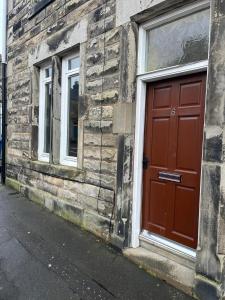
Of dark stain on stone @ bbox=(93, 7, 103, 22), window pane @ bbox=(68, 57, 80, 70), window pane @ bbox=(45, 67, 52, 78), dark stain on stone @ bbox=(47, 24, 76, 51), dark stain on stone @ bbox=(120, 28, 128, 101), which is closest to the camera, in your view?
dark stain on stone @ bbox=(120, 28, 128, 101)

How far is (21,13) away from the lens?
732 cm

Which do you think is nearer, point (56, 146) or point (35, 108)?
point (56, 146)

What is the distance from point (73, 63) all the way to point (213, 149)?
353cm

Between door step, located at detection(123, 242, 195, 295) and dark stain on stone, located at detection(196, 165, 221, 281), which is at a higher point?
dark stain on stone, located at detection(196, 165, 221, 281)

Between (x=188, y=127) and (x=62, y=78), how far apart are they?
10.2ft

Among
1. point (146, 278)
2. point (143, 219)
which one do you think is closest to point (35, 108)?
point (143, 219)

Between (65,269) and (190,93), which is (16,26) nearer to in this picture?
(190,93)

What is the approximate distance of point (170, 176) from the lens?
3633mm

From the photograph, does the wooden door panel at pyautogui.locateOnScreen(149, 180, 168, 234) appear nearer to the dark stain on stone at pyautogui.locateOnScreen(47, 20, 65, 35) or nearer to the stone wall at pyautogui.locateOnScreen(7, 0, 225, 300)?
the stone wall at pyautogui.locateOnScreen(7, 0, 225, 300)

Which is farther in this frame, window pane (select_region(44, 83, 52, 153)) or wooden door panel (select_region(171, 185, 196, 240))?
window pane (select_region(44, 83, 52, 153))

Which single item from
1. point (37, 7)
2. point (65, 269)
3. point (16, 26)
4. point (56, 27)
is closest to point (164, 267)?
point (65, 269)

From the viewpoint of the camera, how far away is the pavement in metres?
3.14

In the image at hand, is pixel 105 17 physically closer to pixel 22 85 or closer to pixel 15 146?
pixel 22 85

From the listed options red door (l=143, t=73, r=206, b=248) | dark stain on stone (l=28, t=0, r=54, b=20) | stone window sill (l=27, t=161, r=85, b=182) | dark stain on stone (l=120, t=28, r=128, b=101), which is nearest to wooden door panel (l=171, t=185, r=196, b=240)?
red door (l=143, t=73, r=206, b=248)
